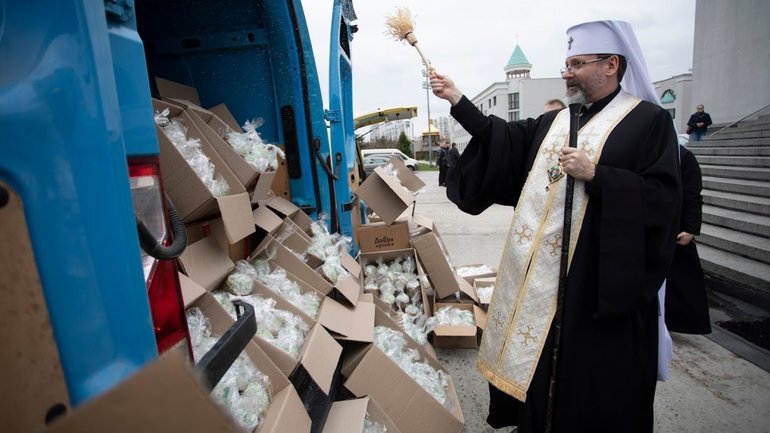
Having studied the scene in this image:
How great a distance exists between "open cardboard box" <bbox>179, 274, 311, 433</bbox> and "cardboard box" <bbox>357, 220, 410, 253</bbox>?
2254 millimetres

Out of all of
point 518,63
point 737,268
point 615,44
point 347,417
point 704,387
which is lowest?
point 704,387

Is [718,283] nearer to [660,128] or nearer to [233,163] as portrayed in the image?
[660,128]

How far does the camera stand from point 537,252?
5.87ft

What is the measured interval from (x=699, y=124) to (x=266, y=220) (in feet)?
41.0

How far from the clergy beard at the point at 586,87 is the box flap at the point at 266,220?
70.6 inches

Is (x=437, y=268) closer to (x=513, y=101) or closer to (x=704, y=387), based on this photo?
(x=704, y=387)

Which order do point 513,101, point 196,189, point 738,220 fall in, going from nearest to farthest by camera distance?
point 196,189 < point 738,220 < point 513,101

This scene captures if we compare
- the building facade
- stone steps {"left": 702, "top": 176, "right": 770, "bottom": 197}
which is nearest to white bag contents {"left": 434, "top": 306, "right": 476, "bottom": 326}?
stone steps {"left": 702, "top": 176, "right": 770, "bottom": 197}

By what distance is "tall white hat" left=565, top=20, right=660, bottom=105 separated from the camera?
68.7 inches

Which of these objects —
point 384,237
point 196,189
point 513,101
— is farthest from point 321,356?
point 513,101

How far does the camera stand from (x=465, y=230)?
23.5 feet

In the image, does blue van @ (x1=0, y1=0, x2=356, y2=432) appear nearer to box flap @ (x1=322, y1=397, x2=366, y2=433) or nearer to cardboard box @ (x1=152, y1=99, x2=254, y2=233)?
cardboard box @ (x1=152, y1=99, x2=254, y2=233)

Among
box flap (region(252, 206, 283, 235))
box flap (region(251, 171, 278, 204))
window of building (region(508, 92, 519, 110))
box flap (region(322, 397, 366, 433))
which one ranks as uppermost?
window of building (region(508, 92, 519, 110))

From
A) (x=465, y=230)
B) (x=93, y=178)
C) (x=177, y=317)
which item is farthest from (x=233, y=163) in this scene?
(x=465, y=230)
